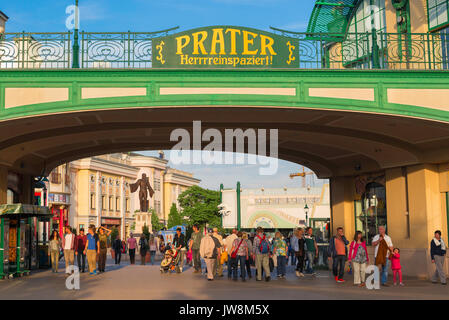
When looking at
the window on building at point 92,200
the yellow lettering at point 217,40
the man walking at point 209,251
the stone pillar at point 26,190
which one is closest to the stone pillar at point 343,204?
the man walking at point 209,251

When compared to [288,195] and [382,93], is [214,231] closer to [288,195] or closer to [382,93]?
[382,93]

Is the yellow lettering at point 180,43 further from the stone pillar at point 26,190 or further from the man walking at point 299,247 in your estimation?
the stone pillar at point 26,190

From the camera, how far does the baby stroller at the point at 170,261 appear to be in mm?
21359

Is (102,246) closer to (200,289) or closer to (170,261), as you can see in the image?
(170,261)

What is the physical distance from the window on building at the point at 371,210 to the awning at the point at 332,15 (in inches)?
257

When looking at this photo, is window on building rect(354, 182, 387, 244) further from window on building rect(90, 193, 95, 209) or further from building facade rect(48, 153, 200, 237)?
window on building rect(90, 193, 95, 209)

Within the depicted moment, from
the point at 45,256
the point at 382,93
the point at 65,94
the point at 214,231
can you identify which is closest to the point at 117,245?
the point at 45,256

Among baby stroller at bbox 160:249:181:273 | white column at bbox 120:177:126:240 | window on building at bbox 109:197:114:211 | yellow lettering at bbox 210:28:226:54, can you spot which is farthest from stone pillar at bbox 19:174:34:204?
white column at bbox 120:177:126:240

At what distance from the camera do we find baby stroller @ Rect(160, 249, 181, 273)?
2136 centimetres

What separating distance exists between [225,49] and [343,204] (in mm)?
10634

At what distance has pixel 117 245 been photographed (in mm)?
28000

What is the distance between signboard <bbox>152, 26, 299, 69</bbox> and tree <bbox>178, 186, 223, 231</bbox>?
54786mm
